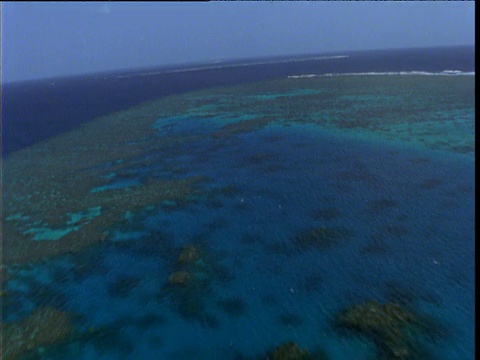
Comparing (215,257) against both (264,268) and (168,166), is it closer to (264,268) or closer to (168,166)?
(264,268)

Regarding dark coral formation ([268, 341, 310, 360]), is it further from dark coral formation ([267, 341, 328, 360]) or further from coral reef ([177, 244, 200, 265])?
coral reef ([177, 244, 200, 265])

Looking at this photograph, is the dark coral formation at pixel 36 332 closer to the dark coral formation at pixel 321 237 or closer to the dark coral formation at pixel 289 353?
the dark coral formation at pixel 289 353

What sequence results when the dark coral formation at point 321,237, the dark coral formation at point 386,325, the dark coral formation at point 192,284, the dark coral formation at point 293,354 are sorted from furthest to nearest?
the dark coral formation at point 321,237 → the dark coral formation at point 192,284 → the dark coral formation at point 293,354 → the dark coral formation at point 386,325

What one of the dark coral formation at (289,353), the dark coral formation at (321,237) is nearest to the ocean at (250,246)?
the dark coral formation at (289,353)

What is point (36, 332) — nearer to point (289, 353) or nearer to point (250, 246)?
point (250, 246)

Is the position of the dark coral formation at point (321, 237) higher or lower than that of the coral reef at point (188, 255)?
higher

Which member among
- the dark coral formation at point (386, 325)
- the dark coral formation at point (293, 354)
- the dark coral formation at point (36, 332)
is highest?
the dark coral formation at point (386, 325)

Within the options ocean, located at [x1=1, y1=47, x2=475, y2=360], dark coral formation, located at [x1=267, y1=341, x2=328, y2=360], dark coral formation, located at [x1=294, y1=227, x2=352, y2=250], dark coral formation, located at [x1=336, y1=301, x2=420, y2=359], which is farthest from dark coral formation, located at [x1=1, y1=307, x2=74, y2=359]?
dark coral formation, located at [x1=294, y1=227, x2=352, y2=250]

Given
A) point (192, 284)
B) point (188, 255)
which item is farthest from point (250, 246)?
point (192, 284)
